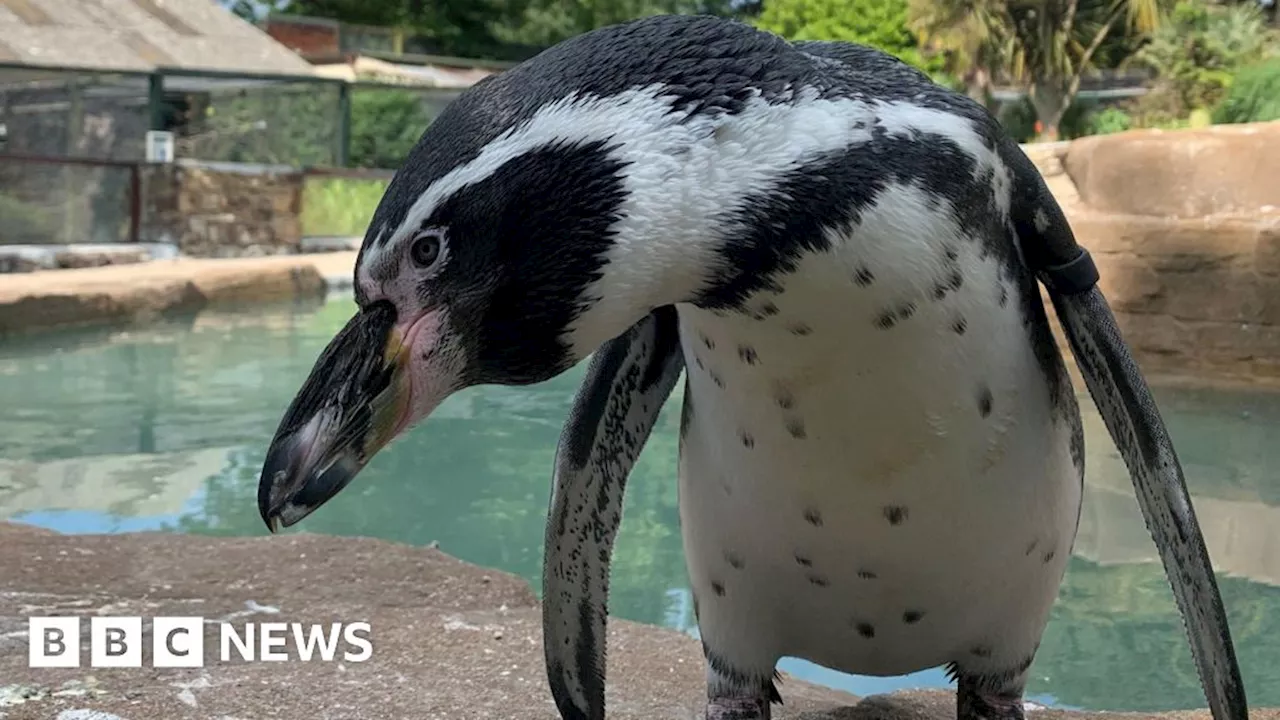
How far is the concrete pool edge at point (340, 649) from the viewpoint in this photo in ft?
6.87

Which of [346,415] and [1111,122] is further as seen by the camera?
[1111,122]

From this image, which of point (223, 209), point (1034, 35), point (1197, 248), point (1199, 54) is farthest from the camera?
point (1034, 35)

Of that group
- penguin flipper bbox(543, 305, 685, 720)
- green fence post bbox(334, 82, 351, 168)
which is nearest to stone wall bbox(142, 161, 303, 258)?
green fence post bbox(334, 82, 351, 168)

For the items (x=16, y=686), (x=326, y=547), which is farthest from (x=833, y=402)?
(x=326, y=547)

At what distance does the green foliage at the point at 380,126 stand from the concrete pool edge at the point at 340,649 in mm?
11245

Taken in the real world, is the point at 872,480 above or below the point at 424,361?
below

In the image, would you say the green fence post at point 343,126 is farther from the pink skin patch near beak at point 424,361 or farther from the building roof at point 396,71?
the pink skin patch near beak at point 424,361

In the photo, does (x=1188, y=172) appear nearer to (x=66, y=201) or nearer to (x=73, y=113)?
(x=66, y=201)

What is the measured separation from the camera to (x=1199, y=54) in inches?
632

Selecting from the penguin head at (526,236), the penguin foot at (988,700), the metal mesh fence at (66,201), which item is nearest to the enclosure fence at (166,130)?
the metal mesh fence at (66,201)

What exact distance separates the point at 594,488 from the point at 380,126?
1346cm

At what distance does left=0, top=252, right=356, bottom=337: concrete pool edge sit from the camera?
7668mm

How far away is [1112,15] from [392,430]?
19.2 meters

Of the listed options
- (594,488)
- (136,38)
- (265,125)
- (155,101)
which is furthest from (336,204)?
(594,488)
